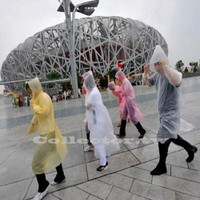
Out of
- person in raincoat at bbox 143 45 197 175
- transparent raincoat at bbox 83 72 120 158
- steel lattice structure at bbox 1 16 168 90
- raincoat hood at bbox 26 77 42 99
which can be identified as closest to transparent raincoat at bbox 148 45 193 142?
person in raincoat at bbox 143 45 197 175

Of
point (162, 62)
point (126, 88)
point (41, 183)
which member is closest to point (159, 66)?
point (162, 62)

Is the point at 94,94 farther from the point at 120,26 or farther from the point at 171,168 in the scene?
the point at 120,26

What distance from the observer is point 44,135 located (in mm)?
2131

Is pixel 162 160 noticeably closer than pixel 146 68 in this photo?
Yes

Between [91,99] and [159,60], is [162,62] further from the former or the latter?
[91,99]

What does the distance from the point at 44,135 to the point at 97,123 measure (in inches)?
32.4

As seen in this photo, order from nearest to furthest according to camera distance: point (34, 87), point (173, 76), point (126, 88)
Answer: point (173, 76), point (34, 87), point (126, 88)

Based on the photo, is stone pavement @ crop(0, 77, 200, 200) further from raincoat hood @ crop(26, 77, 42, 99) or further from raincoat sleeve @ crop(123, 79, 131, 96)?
raincoat hood @ crop(26, 77, 42, 99)

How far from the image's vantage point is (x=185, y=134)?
3695 millimetres

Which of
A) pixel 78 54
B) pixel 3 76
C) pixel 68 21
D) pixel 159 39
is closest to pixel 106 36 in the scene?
pixel 78 54

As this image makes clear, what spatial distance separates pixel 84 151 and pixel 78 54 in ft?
137

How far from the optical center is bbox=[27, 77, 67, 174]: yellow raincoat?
80.2 inches

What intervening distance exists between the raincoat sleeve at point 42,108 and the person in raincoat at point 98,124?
64 cm

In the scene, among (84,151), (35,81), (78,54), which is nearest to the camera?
(35,81)
